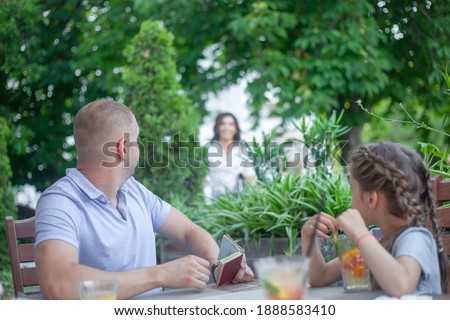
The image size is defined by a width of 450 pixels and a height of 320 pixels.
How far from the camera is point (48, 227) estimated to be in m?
1.62

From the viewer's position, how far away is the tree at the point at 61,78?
653 cm

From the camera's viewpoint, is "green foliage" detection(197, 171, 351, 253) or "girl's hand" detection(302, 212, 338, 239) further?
"green foliage" detection(197, 171, 351, 253)

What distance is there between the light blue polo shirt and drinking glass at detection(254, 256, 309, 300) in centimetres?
63

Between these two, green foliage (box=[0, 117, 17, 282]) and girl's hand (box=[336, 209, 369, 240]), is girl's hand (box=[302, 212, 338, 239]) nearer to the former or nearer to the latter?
girl's hand (box=[336, 209, 369, 240])

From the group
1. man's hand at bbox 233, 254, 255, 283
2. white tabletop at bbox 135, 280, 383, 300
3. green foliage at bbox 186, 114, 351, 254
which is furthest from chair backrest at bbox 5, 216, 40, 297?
green foliage at bbox 186, 114, 351, 254

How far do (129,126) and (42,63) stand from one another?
5.30 meters

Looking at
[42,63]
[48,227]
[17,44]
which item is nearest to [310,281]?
[48,227]

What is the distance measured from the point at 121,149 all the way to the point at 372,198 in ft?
2.24

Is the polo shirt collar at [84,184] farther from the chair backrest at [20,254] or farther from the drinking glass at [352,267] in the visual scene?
the drinking glass at [352,267]

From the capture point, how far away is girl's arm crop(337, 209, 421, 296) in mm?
1326

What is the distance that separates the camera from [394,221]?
1523 millimetres

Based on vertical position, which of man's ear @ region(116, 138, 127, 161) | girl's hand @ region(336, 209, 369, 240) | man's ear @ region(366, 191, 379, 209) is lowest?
girl's hand @ region(336, 209, 369, 240)

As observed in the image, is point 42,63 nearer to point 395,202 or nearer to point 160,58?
point 160,58

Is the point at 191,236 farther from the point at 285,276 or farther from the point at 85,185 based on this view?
the point at 285,276
